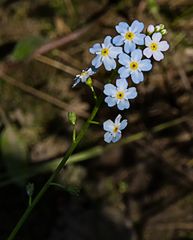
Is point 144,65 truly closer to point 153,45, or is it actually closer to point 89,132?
point 153,45

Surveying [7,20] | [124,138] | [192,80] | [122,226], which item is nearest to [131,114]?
[124,138]

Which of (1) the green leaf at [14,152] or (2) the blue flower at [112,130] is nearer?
(2) the blue flower at [112,130]

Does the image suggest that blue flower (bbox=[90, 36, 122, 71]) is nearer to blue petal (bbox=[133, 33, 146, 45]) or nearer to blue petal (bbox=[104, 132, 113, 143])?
blue petal (bbox=[133, 33, 146, 45])

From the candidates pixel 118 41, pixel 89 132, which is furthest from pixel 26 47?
pixel 118 41

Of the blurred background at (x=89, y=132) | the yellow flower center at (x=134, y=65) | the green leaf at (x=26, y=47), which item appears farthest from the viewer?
the green leaf at (x=26, y=47)

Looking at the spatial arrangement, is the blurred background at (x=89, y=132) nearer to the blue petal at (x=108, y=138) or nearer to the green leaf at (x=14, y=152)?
the green leaf at (x=14, y=152)

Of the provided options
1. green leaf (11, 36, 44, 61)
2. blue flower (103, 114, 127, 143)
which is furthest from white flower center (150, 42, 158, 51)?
green leaf (11, 36, 44, 61)

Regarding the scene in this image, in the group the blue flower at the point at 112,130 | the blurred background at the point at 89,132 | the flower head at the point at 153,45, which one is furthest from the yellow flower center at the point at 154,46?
the blurred background at the point at 89,132
